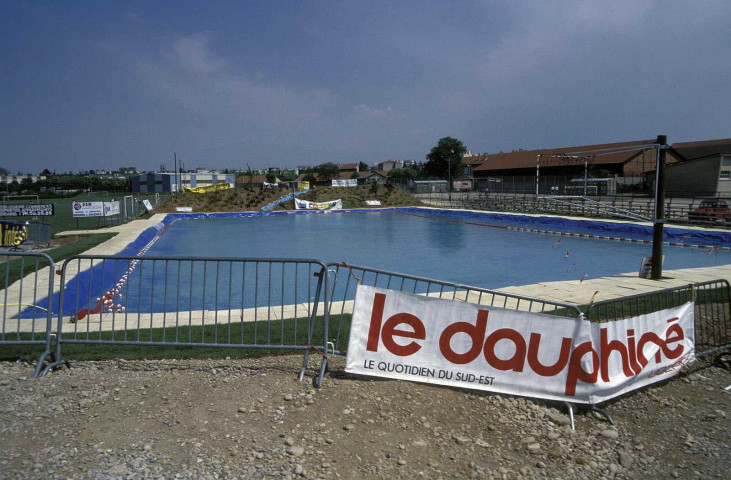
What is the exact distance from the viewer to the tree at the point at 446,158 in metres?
96.2

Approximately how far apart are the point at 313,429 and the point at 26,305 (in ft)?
24.6

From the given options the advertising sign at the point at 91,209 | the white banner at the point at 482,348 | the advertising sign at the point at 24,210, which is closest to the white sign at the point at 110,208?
the advertising sign at the point at 91,209

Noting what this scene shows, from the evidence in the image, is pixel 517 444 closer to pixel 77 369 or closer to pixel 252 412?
pixel 252 412

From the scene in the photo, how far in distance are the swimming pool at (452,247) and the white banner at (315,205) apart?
10403mm

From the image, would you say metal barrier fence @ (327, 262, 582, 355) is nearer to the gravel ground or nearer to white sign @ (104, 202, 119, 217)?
the gravel ground

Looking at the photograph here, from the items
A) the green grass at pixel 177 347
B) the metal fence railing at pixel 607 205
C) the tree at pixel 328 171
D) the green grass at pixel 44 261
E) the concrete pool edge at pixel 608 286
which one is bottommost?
the green grass at pixel 44 261

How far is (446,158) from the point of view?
314ft

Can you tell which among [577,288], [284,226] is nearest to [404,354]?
[577,288]

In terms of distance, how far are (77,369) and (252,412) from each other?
7.60ft

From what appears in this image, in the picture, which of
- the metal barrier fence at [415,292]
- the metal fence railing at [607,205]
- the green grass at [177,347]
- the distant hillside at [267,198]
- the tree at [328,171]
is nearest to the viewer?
the metal barrier fence at [415,292]

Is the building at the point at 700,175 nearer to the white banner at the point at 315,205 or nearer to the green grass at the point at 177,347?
the white banner at the point at 315,205

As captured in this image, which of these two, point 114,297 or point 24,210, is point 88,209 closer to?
point 24,210

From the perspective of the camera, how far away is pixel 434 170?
99.6 meters

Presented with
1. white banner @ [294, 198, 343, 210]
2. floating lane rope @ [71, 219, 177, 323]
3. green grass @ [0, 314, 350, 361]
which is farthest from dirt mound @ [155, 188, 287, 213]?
green grass @ [0, 314, 350, 361]
